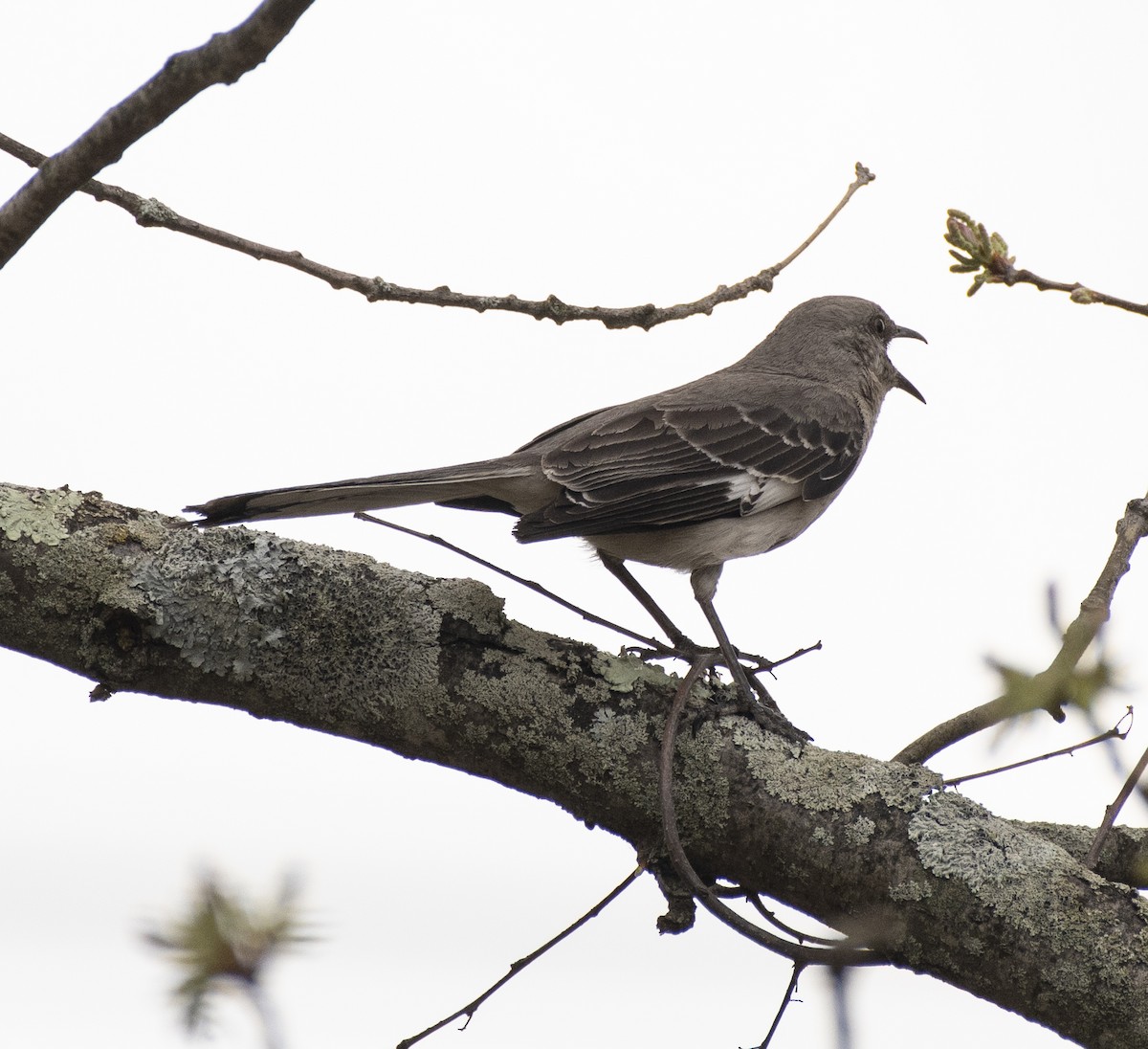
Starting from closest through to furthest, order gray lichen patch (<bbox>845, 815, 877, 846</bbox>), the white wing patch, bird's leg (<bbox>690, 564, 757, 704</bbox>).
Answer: gray lichen patch (<bbox>845, 815, 877, 846</bbox>) < bird's leg (<bbox>690, 564, 757, 704</bbox>) < the white wing patch

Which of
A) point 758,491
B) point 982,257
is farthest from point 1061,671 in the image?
point 758,491

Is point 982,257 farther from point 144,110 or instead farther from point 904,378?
point 904,378

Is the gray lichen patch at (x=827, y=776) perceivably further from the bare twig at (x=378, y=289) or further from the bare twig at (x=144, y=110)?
the bare twig at (x=144, y=110)

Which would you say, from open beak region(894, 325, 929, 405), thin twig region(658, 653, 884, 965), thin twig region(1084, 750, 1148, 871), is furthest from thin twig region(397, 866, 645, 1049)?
open beak region(894, 325, 929, 405)

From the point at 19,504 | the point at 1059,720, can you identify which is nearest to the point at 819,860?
the point at 1059,720

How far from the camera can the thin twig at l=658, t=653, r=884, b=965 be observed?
2744 millimetres

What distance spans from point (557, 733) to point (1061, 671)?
4.33ft

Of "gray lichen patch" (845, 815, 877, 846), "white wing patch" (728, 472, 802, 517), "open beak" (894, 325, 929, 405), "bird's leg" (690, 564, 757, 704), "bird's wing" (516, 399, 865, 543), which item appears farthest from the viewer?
"open beak" (894, 325, 929, 405)

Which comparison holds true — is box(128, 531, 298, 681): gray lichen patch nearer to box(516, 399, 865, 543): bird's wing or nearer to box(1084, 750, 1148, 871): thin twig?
box(516, 399, 865, 543): bird's wing

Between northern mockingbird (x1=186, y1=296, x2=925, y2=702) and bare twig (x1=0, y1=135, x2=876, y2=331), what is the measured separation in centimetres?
77

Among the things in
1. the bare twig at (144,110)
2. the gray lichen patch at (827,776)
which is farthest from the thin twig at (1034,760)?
the bare twig at (144,110)

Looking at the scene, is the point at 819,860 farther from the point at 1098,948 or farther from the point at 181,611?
the point at 181,611

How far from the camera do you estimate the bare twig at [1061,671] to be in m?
2.10

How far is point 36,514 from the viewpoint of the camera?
303 cm
